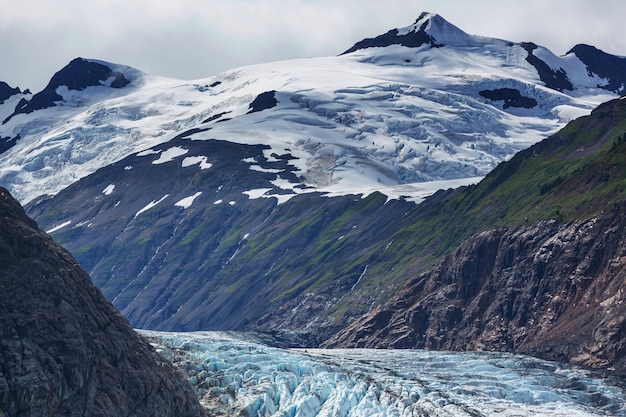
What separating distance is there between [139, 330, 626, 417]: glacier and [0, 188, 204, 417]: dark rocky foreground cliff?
74.0 feet

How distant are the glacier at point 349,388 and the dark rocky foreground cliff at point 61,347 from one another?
2257cm

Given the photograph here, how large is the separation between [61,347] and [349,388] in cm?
5140

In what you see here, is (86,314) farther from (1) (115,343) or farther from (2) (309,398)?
(2) (309,398)

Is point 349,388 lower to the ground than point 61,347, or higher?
lower

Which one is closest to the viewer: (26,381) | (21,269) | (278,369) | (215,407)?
(26,381)

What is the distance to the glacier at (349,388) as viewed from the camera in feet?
550

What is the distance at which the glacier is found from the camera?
550 feet

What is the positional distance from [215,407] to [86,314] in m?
29.0

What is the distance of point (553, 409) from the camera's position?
590 ft

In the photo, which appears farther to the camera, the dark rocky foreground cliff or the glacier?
the glacier

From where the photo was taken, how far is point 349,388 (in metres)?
174

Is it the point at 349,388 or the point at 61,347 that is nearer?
the point at 61,347

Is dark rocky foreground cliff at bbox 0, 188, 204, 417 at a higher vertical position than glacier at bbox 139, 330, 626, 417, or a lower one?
higher

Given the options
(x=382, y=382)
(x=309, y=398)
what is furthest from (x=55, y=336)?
(x=382, y=382)
